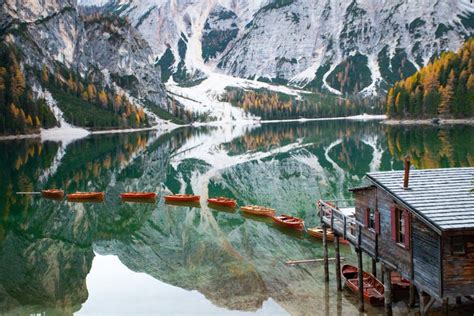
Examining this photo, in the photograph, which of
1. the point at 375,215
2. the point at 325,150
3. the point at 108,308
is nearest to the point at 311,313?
the point at 375,215

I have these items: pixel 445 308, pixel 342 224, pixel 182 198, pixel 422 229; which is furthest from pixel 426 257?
pixel 182 198

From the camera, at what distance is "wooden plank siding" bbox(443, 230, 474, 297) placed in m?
22.0

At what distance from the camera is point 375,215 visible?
2833 cm

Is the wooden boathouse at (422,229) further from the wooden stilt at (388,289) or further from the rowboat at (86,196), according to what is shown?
the rowboat at (86,196)

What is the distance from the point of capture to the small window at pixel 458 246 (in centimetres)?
2198

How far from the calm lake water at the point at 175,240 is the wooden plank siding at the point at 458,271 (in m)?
9.23

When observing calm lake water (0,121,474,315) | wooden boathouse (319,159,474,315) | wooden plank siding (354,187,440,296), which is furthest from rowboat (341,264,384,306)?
wooden plank siding (354,187,440,296)

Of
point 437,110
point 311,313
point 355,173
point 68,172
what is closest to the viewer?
point 311,313

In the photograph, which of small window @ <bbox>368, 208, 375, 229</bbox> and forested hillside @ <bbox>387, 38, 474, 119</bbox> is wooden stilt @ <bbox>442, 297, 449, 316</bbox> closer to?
small window @ <bbox>368, 208, 375, 229</bbox>

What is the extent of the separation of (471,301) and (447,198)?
21.4 ft

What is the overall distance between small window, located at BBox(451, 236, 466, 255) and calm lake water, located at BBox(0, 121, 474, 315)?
32.2 feet

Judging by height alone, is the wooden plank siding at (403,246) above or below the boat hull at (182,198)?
above

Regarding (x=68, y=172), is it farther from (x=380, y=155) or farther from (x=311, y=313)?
(x=311, y=313)

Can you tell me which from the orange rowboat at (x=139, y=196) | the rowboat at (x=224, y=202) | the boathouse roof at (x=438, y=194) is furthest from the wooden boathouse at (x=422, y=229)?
the orange rowboat at (x=139, y=196)
